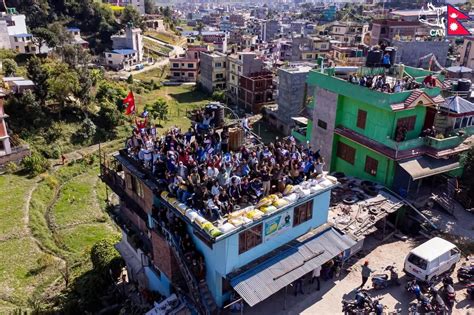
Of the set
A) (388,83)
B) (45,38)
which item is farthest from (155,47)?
(388,83)

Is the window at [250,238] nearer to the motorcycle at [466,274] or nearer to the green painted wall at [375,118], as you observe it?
the motorcycle at [466,274]

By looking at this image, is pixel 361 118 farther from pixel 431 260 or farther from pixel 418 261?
pixel 431 260

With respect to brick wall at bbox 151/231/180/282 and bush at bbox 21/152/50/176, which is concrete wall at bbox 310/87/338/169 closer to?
brick wall at bbox 151/231/180/282

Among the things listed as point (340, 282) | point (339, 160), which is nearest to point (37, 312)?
point (340, 282)

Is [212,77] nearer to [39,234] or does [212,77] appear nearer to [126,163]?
[39,234]

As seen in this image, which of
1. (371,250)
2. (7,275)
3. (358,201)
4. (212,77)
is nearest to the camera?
(371,250)

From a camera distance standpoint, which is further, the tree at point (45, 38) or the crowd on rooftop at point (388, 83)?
the tree at point (45, 38)

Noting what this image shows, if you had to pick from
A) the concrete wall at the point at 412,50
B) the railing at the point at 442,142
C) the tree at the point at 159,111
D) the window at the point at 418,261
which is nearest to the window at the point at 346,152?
the railing at the point at 442,142
